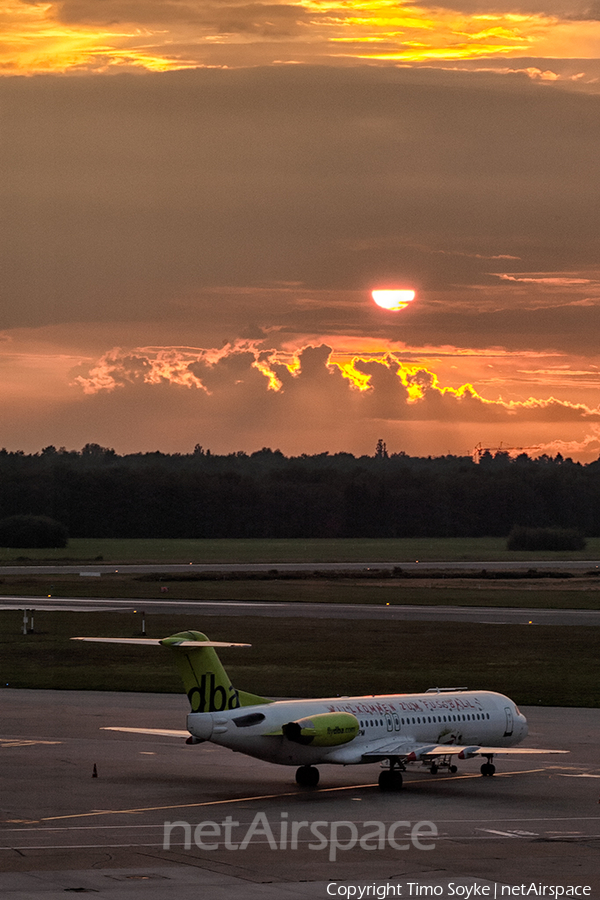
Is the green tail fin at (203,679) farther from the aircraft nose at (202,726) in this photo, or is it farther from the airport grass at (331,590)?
the airport grass at (331,590)

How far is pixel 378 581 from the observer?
479 ft

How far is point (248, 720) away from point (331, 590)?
308 feet

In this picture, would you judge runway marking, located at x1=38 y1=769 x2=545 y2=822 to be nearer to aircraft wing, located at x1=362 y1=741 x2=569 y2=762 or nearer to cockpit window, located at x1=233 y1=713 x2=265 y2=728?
aircraft wing, located at x1=362 y1=741 x2=569 y2=762

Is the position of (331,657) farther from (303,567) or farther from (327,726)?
(303,567)

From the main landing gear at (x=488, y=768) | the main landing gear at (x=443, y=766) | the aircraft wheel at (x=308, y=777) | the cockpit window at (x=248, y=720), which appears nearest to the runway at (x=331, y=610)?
the main landing gear at (x=488, y=768)

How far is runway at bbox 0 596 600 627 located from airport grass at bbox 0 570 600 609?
3.13 meters

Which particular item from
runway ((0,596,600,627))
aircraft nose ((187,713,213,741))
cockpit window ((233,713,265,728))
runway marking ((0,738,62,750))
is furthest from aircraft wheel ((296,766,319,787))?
runway ((0,596,600,627))

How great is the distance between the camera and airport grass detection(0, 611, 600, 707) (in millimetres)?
67750

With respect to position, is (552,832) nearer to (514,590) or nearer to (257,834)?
(257,834)

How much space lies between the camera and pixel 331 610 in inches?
4338

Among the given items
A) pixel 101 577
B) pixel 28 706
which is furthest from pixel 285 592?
pixel 28 706

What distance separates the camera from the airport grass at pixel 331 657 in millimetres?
67750

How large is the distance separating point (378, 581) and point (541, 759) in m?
96.9

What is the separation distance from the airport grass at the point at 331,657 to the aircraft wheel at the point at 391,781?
2213 centimetres
